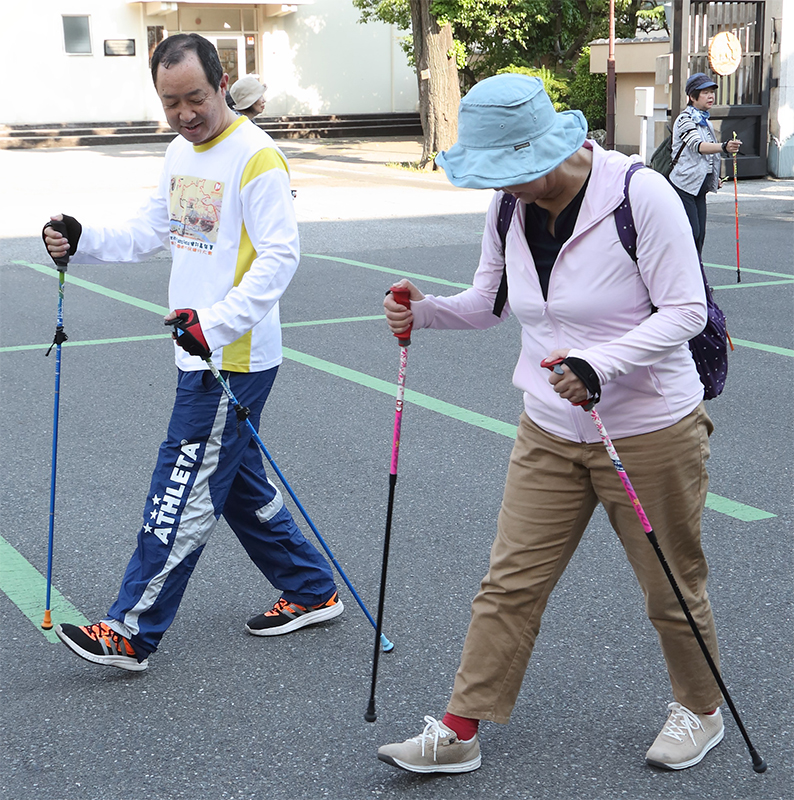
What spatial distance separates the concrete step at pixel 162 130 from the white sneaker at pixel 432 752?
32595 millimetres

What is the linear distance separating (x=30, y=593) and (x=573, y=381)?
253cm

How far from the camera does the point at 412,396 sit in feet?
23.2

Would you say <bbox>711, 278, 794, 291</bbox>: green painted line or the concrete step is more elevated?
the concrete step

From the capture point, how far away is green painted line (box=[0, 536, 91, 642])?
400 cm

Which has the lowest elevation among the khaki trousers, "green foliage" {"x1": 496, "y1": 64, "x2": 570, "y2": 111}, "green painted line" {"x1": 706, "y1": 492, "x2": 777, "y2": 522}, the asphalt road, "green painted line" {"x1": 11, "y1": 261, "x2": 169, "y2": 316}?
"green painted line" {"x1": 706, "y1": 492, "x2": 777, "y2": 522}

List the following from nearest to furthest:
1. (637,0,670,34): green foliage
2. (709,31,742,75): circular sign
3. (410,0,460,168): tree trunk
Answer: (709,31,742,75): circular sign, (410,0,460,168): tree trunk, (637,0,670,34): green foliage

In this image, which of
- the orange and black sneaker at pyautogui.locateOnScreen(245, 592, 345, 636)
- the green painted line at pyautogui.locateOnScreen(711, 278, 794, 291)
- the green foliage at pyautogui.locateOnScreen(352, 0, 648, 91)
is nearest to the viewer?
the orange and black sneaker at pyautogui.locateOnScreen(245, 592, 345, 636)

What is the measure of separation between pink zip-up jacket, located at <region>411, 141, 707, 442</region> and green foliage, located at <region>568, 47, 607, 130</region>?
2538cm

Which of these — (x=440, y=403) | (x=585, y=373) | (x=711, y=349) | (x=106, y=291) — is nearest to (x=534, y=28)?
(x=106, y=291)

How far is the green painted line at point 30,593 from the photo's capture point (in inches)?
157

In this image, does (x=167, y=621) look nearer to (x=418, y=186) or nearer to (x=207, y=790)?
(x=207, y=790)

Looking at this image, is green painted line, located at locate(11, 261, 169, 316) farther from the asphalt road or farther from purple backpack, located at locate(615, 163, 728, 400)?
purple backpack, located at locate(615, 163, 728, 400)

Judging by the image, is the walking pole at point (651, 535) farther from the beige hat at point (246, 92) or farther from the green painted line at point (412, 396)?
the beige hat at point (246, 92)

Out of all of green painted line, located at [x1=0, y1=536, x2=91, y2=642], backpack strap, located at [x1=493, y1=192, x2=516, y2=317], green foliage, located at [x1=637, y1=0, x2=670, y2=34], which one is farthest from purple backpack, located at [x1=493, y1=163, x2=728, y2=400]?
green foliage, located at [x1=637, y1=0, x2=670, y2=34]
